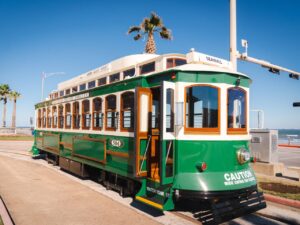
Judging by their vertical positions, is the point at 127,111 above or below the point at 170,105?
below

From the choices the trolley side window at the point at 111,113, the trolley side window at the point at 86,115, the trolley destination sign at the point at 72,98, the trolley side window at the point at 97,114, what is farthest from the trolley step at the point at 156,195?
the trolley destination sign at the point at 72,98

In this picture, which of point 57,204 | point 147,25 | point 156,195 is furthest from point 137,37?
point 156,195

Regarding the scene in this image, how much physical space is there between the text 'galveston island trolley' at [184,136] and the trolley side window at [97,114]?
63 cm

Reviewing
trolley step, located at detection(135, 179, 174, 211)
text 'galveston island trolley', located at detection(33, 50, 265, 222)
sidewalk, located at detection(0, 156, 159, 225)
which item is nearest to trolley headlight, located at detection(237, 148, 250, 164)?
text 'galveston island trolley', located at detection(33, 50, 265, 222)

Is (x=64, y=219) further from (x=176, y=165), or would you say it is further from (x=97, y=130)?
(x=97, y=130)

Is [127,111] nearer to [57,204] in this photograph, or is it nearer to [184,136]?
[184,136]

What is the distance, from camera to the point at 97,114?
9.27 metres

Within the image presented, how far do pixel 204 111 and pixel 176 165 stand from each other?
4.43 ft

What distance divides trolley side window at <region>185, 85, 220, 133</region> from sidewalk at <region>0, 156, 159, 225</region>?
7.76 ft

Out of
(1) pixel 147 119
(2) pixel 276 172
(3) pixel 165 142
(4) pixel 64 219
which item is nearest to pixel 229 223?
(3) pixel 165 142

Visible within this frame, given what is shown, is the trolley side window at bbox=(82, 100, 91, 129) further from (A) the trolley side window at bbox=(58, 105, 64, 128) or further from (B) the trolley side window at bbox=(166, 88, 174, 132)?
(B) the trolley side window at bbox=(166, 88, 174, 132)

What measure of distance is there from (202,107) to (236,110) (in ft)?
3.32

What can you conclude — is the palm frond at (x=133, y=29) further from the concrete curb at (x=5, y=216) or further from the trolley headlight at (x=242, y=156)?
the concrete curb at (x=5, y=216)

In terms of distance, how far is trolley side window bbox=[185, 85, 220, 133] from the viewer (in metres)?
6.43
